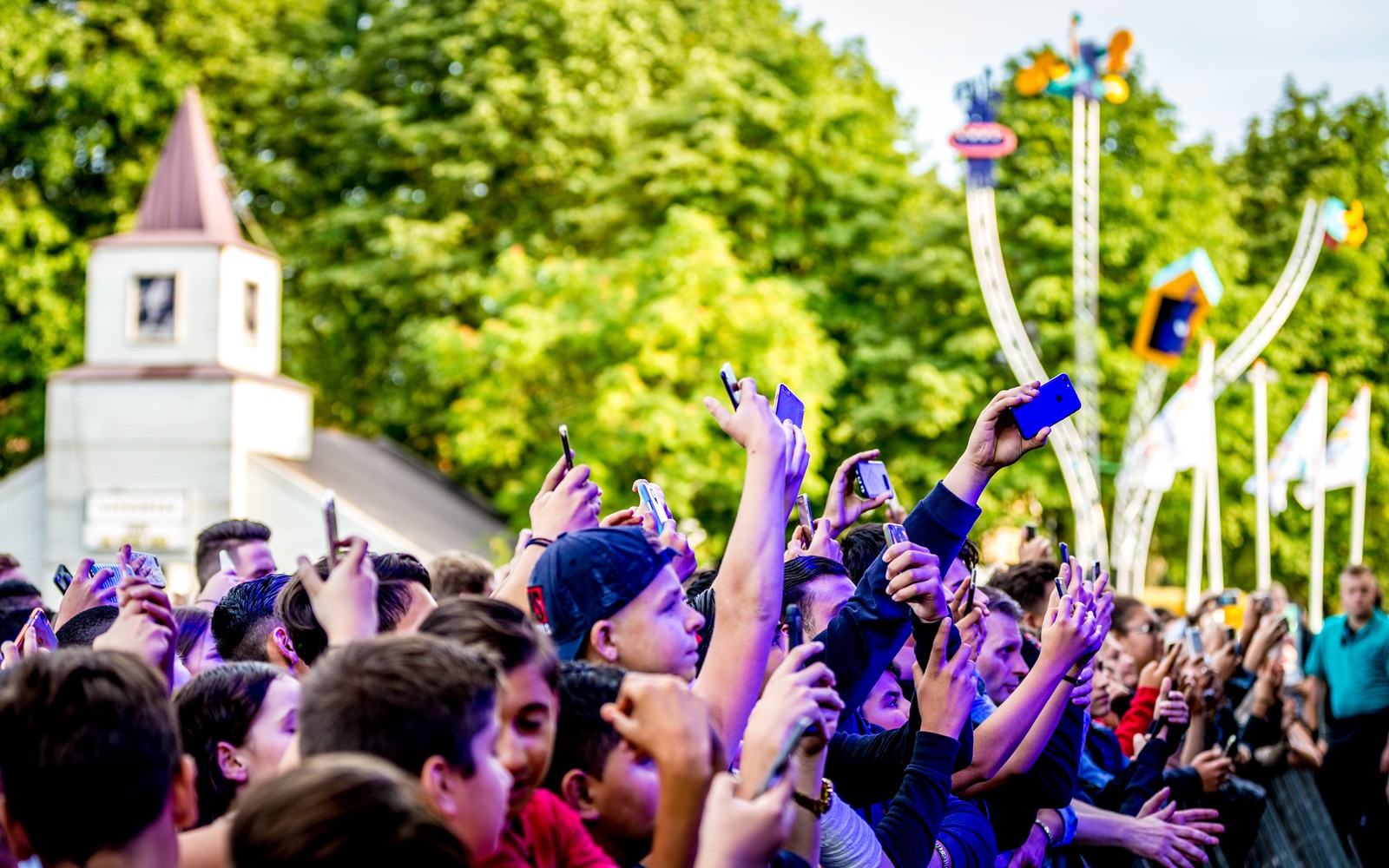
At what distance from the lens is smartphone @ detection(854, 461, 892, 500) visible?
449 centimetres

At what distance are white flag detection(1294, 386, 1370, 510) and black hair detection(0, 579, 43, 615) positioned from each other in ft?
80.7

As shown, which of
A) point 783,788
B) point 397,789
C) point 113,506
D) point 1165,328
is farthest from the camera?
point 113,506

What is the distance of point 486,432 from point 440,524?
6.12 metres

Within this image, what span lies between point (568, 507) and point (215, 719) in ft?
3.27

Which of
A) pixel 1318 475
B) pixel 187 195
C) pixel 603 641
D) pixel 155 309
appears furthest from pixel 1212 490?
pixel 603 641

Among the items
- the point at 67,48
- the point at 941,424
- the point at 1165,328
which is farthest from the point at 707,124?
the point at 67,48

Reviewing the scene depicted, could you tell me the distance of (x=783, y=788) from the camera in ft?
7.47

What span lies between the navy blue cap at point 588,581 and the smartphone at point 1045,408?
1071mm

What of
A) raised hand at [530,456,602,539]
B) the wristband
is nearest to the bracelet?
the wristband

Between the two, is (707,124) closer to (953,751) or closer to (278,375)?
(278,375)

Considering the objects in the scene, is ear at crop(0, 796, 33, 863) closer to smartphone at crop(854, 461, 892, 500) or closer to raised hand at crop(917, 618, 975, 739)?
raised hand at crop(917, 618, 975, 739)

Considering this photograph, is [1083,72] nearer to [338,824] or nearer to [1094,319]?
[1094,319]

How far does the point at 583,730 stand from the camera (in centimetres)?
A: 284

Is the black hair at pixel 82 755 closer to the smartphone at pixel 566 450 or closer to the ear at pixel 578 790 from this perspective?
the ear at pixel 578 790
